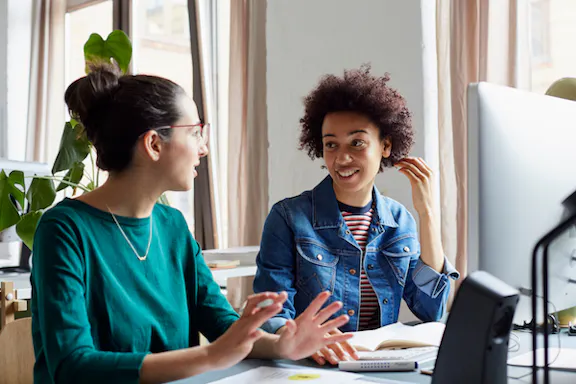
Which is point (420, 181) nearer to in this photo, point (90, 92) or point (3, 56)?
point (90, 92)

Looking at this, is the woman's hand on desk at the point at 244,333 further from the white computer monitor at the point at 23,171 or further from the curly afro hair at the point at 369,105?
the white computer monitor at the point at 23,171

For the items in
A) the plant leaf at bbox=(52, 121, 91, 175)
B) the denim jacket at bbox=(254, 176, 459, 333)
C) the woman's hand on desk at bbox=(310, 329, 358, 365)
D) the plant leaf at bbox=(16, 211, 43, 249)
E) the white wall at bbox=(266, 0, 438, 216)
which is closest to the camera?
the woman's hand on desk at bbox=(310, 329, 358, 365)

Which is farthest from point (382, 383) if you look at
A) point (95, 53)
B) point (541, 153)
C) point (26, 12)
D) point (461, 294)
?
point (26, 12)

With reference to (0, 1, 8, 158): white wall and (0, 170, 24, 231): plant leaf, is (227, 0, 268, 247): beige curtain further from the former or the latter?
(0, 1, 8, 158): white wall

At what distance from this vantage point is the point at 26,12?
501cm

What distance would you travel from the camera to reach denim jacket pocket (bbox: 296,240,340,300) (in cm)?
150

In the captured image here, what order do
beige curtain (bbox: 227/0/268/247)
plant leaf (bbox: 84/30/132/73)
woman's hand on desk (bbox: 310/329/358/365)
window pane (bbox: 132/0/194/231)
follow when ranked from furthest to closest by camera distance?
window pane (bbox: 132/0/194/231)
beige curtain (bbox: 227/0/268/247)
plant leaf (bbox: 84/30/132/73)
woman's hand on desk (bbox: 310/329/358/365)

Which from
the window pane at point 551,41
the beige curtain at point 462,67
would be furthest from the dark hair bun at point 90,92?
the window pane at point 551,41

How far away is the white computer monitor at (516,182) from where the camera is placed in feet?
2.74

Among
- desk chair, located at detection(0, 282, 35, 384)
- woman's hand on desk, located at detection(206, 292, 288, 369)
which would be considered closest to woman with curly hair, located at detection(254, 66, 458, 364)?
woman's hand on desk, located at detection(206, 292, 288, 369)

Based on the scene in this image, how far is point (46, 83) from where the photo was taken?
16.3 ft

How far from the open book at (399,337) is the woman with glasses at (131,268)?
0.13 m

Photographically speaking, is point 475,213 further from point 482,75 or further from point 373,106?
point 482,75

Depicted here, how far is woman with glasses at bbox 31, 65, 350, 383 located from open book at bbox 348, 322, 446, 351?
0.13 meters
